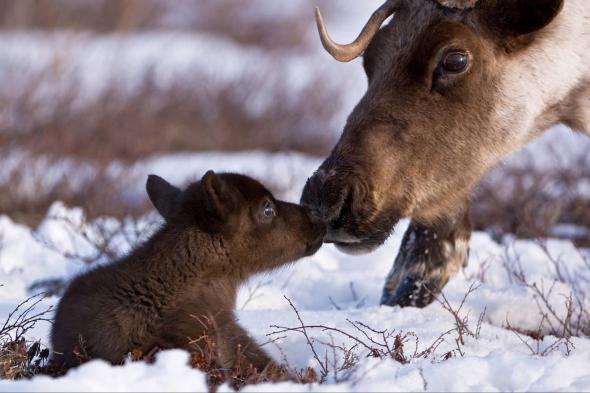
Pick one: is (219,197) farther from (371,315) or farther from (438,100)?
(438,100)

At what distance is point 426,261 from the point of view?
697 cm

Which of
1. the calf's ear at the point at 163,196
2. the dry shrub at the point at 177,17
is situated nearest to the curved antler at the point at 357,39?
the calf's ear at the point at 163,196

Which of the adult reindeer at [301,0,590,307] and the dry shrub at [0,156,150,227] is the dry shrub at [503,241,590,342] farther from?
the dry shrub at [0,156,150,227]

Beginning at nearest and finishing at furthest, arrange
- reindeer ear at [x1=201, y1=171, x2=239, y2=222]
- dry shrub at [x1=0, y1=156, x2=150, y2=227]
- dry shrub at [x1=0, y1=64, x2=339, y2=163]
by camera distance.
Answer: reindeer ear at [x1=201, y1=171, x2=239, y2=222]
dry shrub at [x1=0, y1=156, x2=150, y2=227]
dry shrub at [x1=0, y1=64, x2=339, y2=163]

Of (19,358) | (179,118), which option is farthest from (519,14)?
(179,118)

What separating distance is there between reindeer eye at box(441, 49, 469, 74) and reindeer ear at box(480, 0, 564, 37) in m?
0.22

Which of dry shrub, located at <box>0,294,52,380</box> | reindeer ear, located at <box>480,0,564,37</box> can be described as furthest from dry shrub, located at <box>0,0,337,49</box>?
dry shrub, located at <box>0,294,52,380</box>

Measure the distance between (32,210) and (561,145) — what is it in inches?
216

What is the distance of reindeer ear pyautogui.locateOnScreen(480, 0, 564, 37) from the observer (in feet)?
18.8

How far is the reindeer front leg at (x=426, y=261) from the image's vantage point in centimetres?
689

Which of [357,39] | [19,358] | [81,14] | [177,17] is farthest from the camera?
[177,17]

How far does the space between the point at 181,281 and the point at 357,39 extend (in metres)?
1.91

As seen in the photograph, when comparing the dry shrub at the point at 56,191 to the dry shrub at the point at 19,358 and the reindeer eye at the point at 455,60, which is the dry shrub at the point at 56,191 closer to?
the reindeer eye at the point at 455,60

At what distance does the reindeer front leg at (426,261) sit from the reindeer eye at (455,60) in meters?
1.31
